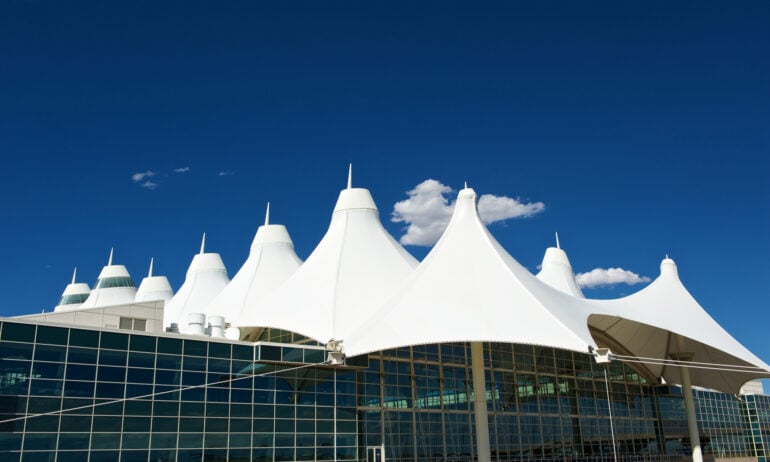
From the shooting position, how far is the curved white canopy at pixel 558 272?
46.7 metres

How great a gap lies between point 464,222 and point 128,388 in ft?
43.6

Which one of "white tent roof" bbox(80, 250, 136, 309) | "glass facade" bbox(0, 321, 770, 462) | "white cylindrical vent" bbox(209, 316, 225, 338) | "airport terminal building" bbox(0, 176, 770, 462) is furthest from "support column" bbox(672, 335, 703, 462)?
"white tent roof" bbox(80, 250, 136, 309)

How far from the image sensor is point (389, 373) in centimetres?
2756

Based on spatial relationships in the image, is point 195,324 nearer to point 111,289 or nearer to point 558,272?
point 558,272

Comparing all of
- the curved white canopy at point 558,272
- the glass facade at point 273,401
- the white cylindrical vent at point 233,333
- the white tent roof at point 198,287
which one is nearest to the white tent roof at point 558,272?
the curved white canopy at point 558,272

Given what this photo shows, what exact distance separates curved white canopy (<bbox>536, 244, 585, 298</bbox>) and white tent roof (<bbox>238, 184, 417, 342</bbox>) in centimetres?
1635

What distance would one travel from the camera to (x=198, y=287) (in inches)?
1750

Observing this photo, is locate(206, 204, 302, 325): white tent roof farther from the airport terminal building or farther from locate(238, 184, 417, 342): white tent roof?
locate(238, 184, 417, 342): white tent roof

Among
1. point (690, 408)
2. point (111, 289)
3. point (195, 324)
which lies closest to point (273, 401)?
point (195, 324)

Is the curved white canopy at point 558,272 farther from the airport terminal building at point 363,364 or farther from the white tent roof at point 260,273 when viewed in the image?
the white tent roof at point 260,273

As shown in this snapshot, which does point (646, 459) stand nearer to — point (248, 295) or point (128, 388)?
point (248, 295)

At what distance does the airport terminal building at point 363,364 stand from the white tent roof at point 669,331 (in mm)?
114

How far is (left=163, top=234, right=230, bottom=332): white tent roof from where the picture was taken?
141 ft

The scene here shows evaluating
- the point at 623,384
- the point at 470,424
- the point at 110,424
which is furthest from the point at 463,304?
the point at 623,384
